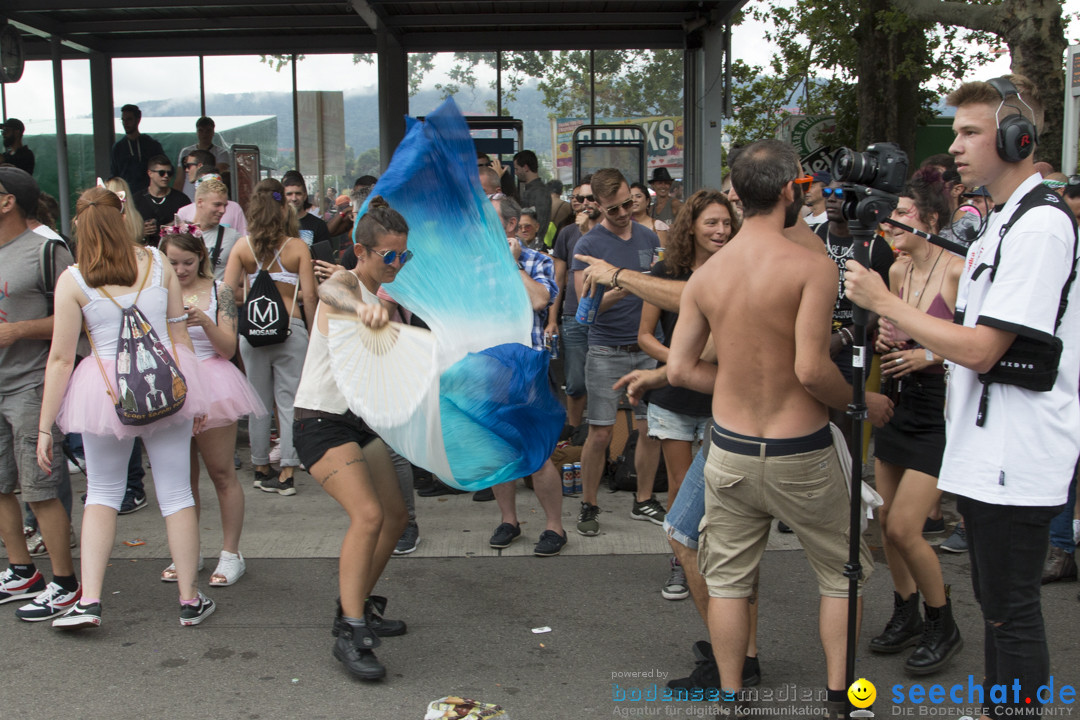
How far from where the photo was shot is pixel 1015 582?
2.74 meters

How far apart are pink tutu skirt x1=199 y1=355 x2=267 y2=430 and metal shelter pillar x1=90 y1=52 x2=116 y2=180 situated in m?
10.7

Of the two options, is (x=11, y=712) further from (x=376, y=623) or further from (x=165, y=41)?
(x=165, y=41)

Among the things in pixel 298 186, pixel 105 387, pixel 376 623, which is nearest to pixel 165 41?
pixel 298 186

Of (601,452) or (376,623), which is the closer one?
(376,623)

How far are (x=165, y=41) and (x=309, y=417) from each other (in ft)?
40.3

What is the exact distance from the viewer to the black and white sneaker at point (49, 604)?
4285mm

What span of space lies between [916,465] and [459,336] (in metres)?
1.94

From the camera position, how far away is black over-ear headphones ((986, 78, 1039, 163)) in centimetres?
269

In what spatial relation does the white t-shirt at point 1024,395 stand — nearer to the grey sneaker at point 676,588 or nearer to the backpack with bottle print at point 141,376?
the grey sneaker at point 676,588

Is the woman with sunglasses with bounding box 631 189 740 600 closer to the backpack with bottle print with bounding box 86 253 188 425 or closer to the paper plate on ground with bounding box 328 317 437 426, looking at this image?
the paper plate on ground with bounding box 328 317 437 426

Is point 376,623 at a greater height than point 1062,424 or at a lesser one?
lesser

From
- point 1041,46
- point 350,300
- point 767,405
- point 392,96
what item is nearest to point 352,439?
point 350,300

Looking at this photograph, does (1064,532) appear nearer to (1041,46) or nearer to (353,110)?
(1041,46)

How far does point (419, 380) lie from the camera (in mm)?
3369
